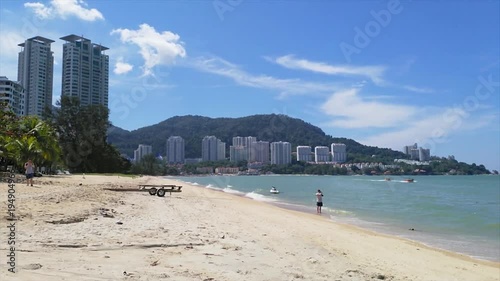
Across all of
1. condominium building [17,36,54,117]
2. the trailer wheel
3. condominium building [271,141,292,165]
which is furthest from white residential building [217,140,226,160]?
the trailer wheel

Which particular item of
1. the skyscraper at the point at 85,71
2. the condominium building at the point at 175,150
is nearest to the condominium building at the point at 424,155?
the condominium building at the point at 175,150

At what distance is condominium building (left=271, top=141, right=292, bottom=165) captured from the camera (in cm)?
17473

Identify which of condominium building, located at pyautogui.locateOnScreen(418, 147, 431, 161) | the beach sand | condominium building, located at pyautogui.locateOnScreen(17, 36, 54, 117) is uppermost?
condominium building, located at pyautogui.locateOnScreen(17, 36, 54, 117)

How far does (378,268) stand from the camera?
8336 millimetres

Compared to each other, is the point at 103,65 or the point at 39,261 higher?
the point at 103,65

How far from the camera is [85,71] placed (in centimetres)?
8044

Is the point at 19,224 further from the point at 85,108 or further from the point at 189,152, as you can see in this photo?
the point at 189,152

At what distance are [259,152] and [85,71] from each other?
106m

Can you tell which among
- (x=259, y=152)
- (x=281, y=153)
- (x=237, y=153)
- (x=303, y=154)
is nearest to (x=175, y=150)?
(x=237, y=153)

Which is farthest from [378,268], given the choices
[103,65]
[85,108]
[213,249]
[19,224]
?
[103,65]

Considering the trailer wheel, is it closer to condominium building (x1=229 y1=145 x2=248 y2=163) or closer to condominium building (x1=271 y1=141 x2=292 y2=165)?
condominium building (x1=229 y1=145 x2=248 y2=163)

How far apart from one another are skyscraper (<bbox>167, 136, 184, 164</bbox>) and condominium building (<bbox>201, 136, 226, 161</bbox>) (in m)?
9.67

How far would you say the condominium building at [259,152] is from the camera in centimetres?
17475

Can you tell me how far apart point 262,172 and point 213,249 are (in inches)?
6747
